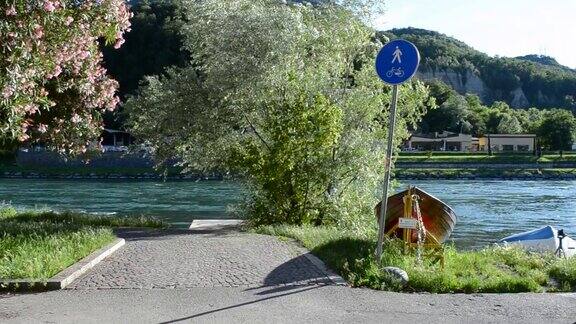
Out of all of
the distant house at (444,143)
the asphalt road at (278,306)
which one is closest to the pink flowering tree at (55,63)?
the asphalt road at (278,306)

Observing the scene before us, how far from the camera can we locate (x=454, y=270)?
8891mm

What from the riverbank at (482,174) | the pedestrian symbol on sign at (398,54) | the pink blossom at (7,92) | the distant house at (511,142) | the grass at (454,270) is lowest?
the riverbank at (482,174)

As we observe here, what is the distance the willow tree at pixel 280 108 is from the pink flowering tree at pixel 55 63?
5.11 m

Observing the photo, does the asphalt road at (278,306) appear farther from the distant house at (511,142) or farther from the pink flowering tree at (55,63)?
the distant house at (511,142)

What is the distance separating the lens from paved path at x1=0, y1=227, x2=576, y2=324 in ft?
22.2

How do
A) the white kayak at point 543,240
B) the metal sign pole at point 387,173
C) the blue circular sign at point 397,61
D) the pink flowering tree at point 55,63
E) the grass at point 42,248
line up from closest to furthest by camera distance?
the pink flowering tree at point 55,63, the grass at point 42,248, the blue circular sign at point 397,61, the metal sign pole at point 387,173, the white kayak at point 543,240

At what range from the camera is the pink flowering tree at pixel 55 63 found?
7285mm

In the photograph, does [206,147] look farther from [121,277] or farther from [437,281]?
[437,281]

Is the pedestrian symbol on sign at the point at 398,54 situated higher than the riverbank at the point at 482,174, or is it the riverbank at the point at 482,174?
the pedestrian symbol on sign at the point at 398,54

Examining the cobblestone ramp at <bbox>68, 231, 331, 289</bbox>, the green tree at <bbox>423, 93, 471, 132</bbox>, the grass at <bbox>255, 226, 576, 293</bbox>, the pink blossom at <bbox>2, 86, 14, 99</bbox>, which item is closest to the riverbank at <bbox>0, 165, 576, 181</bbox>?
the cobblestone ramp at <bbox>68, 231, 331, 289</bbox>

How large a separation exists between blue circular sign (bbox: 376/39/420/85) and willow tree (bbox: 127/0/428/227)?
768 centimetres

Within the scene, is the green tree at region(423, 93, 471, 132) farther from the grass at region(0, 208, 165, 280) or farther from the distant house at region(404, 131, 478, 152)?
the grass at region(0, 208, 165, 280)

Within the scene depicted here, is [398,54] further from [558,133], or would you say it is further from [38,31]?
[558,133]

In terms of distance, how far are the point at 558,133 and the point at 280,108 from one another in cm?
10065
